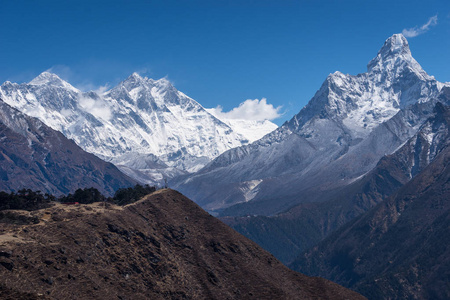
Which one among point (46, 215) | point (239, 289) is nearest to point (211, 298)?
point (239, 289)

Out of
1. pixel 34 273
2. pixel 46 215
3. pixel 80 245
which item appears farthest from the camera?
pixel 46 215

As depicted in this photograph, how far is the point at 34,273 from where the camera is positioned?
153125 mm

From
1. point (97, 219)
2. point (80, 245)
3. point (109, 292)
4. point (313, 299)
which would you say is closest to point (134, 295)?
point (109, 292)

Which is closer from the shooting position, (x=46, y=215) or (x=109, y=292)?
(x=109, y=292)

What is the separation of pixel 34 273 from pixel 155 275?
40.5 meters

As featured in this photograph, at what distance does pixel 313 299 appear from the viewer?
199750mm

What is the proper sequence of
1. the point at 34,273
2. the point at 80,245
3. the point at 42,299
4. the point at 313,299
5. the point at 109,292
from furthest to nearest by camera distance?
1. the point at 313,299
2. the point at 80,245
3. the point at 109,292
4. the point at 34,273
5. the point at 42,299

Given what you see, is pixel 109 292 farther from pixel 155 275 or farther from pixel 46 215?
pixel 46 215

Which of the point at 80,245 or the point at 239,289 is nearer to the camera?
the point at 80,245

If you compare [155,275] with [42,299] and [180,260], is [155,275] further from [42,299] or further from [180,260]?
[42,299]

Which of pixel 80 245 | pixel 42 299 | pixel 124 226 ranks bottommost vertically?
pixel 42 299

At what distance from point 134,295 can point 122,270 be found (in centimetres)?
1030

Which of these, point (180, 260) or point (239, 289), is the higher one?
point (180, 260)

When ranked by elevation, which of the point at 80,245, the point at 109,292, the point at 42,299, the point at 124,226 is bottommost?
the point at 42,299
